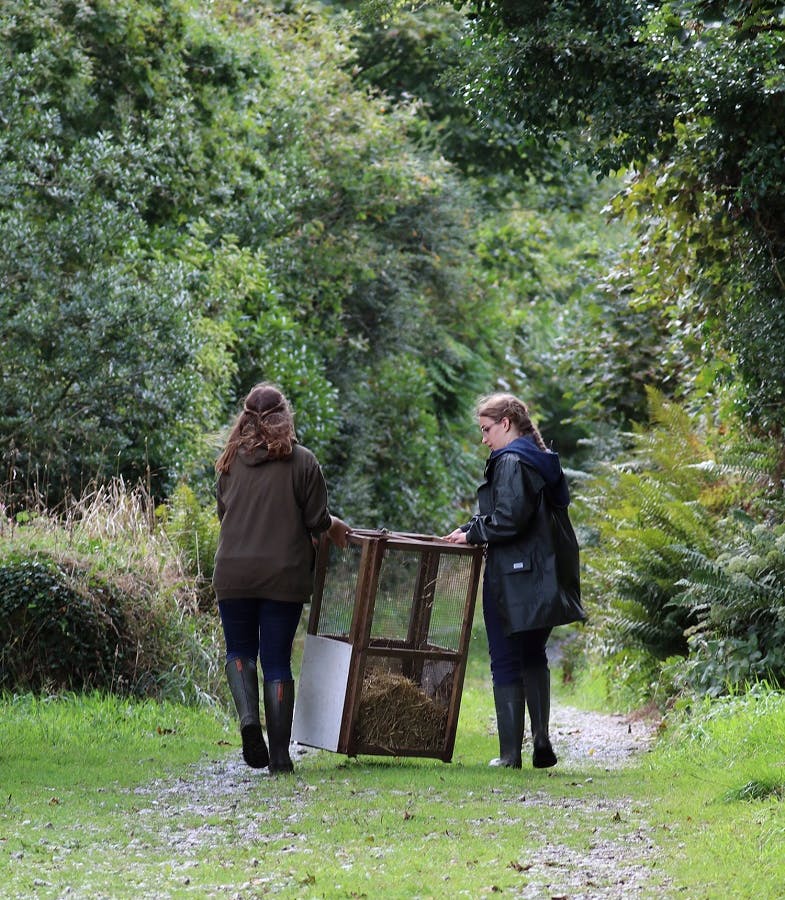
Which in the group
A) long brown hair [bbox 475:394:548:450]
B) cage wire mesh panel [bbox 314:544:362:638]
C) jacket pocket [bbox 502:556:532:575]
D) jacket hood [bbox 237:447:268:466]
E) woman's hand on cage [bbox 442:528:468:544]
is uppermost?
long brown hair [bbox 475:394:548:450]

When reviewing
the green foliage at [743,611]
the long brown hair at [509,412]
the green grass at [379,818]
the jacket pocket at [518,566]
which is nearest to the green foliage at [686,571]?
the green foliage at [743,611]

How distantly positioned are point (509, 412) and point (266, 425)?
138 centimetres

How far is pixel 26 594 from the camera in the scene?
32.2 ft

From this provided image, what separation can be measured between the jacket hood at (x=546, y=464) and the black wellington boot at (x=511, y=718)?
111 centimetres

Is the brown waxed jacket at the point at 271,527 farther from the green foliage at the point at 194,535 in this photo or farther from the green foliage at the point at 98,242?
the green foliage at the point at 98,242

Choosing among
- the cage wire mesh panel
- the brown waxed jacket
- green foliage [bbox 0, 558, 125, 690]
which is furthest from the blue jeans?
green foliage [bbox 0, 558, 125, 690]

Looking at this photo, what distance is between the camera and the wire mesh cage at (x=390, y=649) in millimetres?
8078

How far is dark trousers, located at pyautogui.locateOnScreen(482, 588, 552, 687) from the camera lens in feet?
26.7

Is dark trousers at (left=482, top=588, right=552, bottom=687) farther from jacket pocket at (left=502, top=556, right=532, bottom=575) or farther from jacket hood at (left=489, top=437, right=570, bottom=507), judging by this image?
jacket hood at (left=489, top=437, right=570, bottom=507)

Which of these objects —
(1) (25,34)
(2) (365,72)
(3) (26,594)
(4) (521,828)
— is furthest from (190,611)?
(2) (365,72)

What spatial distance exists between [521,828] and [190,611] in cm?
522

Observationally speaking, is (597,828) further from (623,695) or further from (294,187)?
(294,187)

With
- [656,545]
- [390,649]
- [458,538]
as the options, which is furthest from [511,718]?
[656,545]

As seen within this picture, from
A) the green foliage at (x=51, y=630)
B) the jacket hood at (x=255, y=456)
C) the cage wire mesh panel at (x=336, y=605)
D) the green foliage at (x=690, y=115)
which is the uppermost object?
the green foliage at (x=690, y=115)
